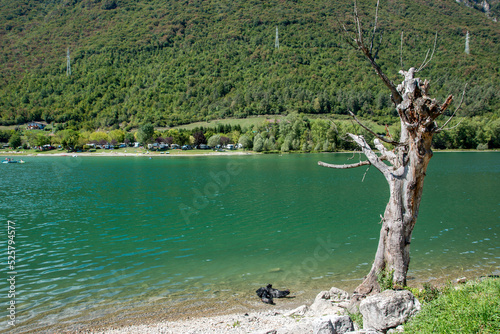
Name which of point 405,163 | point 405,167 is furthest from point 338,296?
point 405,163

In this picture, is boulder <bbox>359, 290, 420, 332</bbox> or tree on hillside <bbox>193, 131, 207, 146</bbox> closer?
boulder <bbox>359, 290, 420, 332</bbox>

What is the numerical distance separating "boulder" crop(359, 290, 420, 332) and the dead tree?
1.58 metres

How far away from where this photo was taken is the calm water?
554 inches

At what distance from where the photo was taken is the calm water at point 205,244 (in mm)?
14071

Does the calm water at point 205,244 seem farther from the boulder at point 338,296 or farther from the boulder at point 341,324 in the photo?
the boulder at point 341,324

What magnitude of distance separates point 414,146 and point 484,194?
1522 inches

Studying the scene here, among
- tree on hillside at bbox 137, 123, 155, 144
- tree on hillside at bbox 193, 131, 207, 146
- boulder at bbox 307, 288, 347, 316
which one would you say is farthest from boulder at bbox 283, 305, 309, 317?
tree on hillside at bbox 193, 131, 207, 146

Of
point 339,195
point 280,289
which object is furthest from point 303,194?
point 280,289

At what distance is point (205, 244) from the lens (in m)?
21.2

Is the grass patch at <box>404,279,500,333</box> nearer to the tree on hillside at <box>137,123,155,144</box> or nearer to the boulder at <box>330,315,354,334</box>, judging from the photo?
the boulder at <box>330,315,354,334</box>

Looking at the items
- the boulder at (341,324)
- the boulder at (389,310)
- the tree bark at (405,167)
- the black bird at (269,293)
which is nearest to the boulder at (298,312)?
the black bird at (269,293)

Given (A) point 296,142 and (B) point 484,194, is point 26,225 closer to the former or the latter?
(B) point 484,194

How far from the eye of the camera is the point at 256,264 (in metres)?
17.3

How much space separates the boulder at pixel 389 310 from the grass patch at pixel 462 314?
35cm
